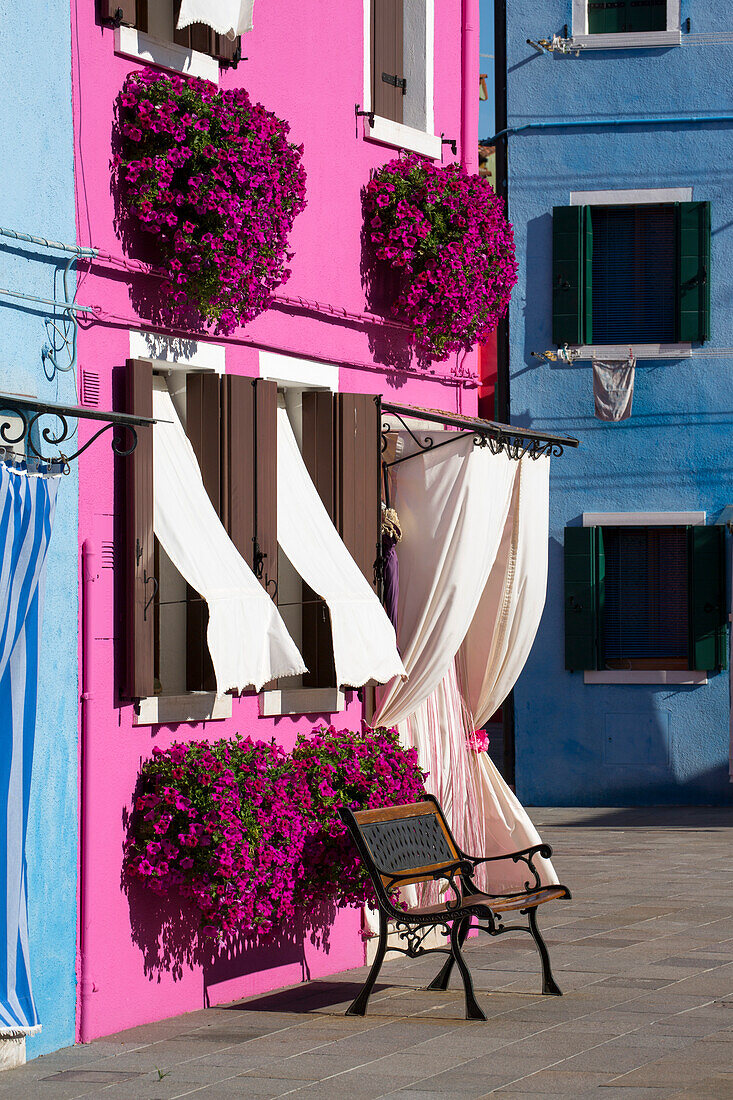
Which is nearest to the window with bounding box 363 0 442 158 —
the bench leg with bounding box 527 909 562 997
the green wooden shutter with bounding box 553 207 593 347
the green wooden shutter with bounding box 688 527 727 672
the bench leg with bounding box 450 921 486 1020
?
the bench leg with bounding box 527 909 562 997

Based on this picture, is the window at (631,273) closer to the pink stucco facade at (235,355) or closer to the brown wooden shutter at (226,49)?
the pink stucco facade at (235,355)

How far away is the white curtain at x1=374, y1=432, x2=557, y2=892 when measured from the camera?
32.0 ft

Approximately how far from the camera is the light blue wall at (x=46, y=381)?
732 cm

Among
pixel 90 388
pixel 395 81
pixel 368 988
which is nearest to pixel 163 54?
pixel 90 388

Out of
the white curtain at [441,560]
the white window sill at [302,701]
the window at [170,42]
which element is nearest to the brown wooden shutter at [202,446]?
the white window sill at [302,701]

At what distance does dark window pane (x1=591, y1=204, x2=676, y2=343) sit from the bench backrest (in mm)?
10212

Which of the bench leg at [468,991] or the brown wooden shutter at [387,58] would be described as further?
the brown wooden shutter at [387,58]

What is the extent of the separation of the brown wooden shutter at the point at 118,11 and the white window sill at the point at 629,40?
37.1 feet

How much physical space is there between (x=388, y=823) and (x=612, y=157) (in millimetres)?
11408

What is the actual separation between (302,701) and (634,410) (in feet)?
32.3

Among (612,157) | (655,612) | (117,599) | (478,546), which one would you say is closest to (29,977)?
(117,599)

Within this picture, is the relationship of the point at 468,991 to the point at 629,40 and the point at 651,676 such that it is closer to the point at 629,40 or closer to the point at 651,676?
the point at 651,676

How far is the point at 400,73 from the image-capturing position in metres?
10.4

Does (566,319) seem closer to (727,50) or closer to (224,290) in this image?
(727,50)
